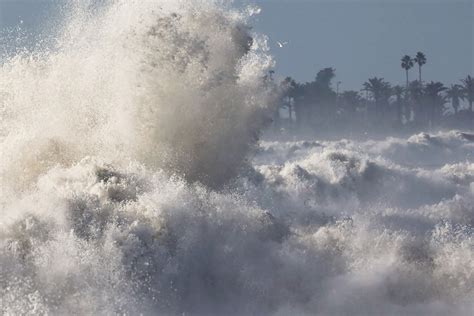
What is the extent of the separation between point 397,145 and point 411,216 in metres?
39.0

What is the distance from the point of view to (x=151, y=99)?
85.9ft

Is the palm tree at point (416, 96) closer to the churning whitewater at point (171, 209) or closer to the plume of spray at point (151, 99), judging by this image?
the churning whitewater at point (171, 209)

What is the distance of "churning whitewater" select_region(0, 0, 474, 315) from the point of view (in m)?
17.8

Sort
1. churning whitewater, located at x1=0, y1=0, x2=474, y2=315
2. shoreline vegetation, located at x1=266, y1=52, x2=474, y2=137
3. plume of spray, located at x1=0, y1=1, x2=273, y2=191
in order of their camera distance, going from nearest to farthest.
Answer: churning whitewater, located at x1=0, y1=0, x2=474, y2=315, plume of spray, located at x1=0, y1=1, x2=273, y2=191, shoreline vegetation, located at x1=266, y1=52, x2=474, y2=137

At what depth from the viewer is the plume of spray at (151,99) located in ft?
85.6

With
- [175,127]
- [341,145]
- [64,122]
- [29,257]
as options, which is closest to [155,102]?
[175,127]

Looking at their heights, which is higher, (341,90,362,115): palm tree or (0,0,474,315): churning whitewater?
(341,90,362,115): palm tree

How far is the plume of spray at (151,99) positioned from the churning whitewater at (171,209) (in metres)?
0.04

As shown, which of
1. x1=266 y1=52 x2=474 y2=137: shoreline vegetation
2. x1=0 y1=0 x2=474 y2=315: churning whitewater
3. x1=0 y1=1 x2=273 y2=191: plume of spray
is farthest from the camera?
x1=266 y1=52 x2=474 y2=137: shoreline vegetation

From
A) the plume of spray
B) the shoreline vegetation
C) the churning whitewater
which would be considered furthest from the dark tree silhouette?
the plume of spray

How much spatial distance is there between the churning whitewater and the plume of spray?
0.04 metres

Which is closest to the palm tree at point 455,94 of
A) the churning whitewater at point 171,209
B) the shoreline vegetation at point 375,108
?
the shoreline vegetation at point 375,108

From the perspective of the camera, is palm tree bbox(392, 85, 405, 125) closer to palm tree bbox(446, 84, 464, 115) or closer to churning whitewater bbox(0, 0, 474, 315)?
palm tree bbox(446, 84, 464, 115)

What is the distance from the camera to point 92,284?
55.7 ft
